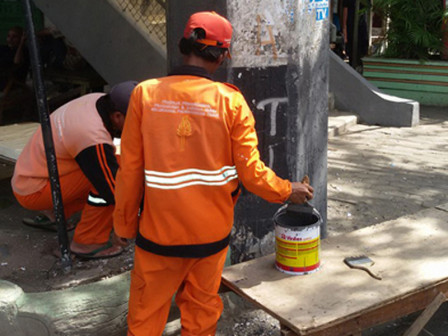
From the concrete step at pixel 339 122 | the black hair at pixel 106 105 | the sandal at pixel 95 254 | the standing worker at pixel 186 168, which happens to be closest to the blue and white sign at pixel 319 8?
the standing worker at pixel 186 168

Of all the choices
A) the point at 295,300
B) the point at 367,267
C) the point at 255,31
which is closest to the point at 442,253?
the point at 367,267

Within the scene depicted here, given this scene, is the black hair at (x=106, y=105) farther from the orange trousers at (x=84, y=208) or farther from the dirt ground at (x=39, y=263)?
the dirt ground at (x=39, y=263)

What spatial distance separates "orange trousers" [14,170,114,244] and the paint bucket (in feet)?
4.13

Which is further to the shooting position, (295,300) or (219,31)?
(295,300)

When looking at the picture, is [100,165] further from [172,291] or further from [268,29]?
[268,29]

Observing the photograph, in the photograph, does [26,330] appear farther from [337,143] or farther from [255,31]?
[337,143]

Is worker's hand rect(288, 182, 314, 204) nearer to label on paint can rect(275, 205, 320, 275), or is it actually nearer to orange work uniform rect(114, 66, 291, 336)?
orange work uniform rect(114, 66, 291, 336)

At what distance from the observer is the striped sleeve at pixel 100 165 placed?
3.66m

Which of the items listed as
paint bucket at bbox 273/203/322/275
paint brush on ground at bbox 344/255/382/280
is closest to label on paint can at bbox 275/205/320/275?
paint bucket at bbox 273/203/322/275

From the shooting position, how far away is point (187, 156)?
2.75m

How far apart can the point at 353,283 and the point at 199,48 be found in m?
1.43

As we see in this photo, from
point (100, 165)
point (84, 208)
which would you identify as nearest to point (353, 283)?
point (100, 165)

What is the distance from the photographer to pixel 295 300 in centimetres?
299

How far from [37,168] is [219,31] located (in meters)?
1.87
